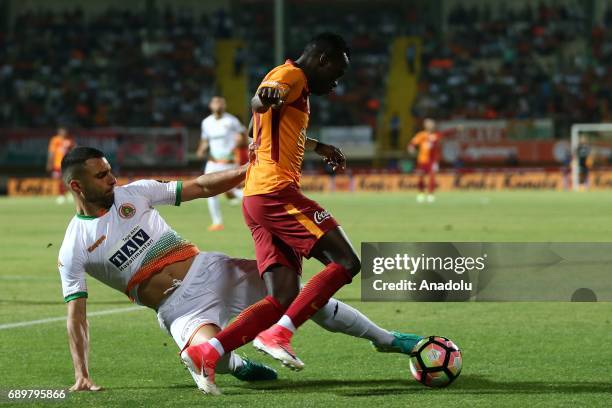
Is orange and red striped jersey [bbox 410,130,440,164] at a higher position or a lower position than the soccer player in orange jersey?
lower

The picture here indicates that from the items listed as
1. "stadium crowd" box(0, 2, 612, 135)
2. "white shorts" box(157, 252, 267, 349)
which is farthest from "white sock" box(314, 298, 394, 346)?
"stadium crowd" box(0, 2, 612, 135)

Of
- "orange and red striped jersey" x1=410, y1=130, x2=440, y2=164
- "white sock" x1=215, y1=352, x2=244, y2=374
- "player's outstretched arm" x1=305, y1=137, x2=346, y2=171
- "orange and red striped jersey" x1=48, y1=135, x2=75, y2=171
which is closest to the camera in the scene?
"white sock" x1=215, y1=352, x2=244, y2=374

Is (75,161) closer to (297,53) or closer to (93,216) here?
(93,216)

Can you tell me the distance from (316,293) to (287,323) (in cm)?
22

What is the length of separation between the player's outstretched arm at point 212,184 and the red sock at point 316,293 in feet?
2.48

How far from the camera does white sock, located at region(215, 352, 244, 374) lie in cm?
616

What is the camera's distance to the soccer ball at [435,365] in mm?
6137

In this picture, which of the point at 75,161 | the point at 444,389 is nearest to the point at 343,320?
the point at 444,389

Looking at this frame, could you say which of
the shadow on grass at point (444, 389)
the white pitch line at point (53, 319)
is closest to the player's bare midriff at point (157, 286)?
the shadow on grass at point (444, 389)

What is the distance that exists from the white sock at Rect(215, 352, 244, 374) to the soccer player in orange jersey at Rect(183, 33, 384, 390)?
41 centimetres

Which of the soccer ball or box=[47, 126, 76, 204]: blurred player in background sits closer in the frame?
the soccer ball

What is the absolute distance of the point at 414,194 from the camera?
118 ft

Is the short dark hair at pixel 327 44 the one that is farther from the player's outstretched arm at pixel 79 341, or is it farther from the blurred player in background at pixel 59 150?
the blurred player in background at pixel 59 150

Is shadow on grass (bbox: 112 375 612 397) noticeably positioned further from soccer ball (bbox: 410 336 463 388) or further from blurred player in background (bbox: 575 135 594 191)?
blurred player in background (bbox: 575 135 594 191)
